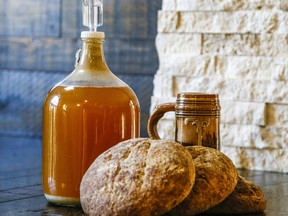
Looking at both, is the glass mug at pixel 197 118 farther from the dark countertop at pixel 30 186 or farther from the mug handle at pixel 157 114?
the dark countertop at pixel 30 186

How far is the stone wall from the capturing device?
196 cm

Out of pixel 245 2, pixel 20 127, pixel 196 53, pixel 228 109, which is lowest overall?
pixel 20 127

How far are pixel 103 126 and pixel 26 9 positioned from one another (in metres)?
1.49

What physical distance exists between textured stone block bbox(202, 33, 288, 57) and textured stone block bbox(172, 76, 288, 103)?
7cm

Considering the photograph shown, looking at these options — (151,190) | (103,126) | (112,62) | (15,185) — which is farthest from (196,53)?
(151,190)

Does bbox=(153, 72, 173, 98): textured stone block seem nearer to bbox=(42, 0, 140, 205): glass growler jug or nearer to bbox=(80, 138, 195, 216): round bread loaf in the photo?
bbox=(42, 0, 140, 205): glass growler jug

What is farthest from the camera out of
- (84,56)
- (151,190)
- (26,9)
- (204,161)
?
(26,9)

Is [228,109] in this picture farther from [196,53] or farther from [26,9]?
[26,9]

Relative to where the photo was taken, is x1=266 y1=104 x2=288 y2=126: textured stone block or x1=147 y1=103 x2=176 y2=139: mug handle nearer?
x1=147 y1=103 x2=176 y2=139: mug handle

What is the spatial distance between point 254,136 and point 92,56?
77cm

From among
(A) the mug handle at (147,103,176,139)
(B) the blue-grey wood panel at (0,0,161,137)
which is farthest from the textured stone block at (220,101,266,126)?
(A) the mug handle at (147,103,176,139)

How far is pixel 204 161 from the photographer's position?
1232mm

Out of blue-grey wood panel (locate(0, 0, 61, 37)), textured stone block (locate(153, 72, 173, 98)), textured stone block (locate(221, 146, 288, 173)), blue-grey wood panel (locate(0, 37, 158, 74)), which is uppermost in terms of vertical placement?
blue-grey wood panel (locate(0, 0, 61, 37))

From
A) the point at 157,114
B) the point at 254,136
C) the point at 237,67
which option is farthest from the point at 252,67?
the point at 157,114
